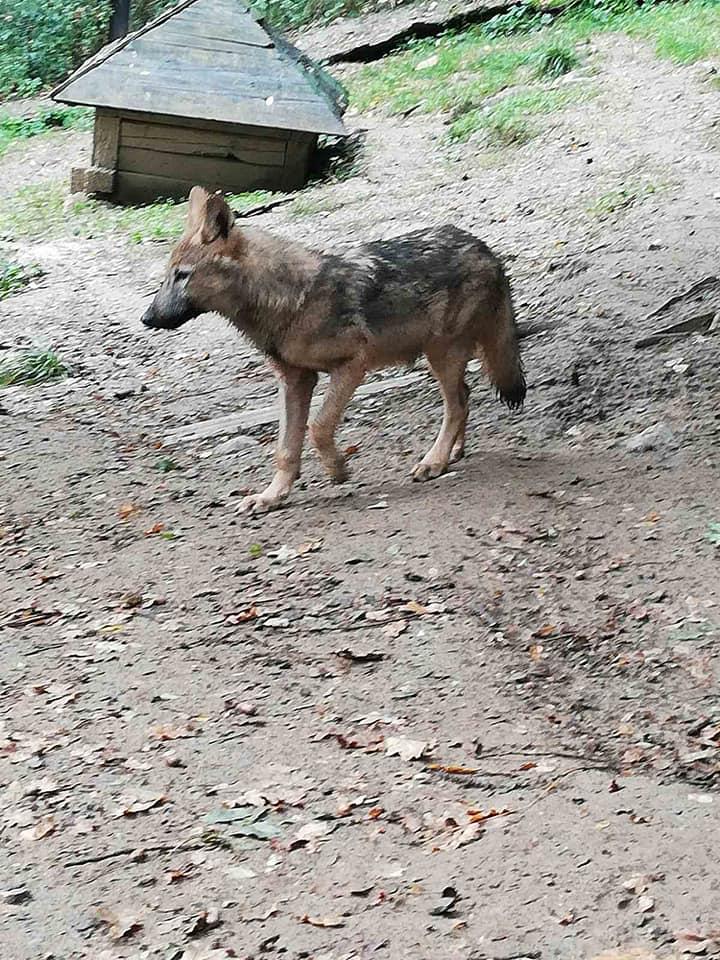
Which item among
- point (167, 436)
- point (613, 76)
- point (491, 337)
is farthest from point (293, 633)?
point (613, 76)

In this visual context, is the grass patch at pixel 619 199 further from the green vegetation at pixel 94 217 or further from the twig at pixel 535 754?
the twig at pixel 535 754

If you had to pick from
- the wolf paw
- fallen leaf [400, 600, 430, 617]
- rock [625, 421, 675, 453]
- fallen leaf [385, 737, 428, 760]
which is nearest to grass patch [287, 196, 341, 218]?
the wolf paw

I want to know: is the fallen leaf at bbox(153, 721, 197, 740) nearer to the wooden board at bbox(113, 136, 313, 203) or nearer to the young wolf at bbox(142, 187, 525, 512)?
the young wolf at bbox(142, 187, 525, 512)

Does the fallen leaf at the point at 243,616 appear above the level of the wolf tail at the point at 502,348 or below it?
below

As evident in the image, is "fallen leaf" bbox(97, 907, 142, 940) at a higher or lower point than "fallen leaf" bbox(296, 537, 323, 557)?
higher

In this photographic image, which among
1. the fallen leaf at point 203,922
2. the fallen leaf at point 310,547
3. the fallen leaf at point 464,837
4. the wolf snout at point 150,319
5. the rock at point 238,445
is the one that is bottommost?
the rock at point 238,445

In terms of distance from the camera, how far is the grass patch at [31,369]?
32.6ft

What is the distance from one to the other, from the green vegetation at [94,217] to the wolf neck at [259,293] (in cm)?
613

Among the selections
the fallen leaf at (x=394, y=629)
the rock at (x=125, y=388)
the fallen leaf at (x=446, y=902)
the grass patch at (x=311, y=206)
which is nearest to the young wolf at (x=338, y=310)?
the fallen leaf at (x=394, y=629)

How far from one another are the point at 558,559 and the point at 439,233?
2.47 metres

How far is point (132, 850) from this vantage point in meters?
4.11

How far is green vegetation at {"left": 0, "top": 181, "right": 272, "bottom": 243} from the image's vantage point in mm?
13258

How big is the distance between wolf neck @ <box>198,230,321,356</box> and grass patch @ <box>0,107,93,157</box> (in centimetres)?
1309

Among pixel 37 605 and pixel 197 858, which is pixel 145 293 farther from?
pixel 197 858
